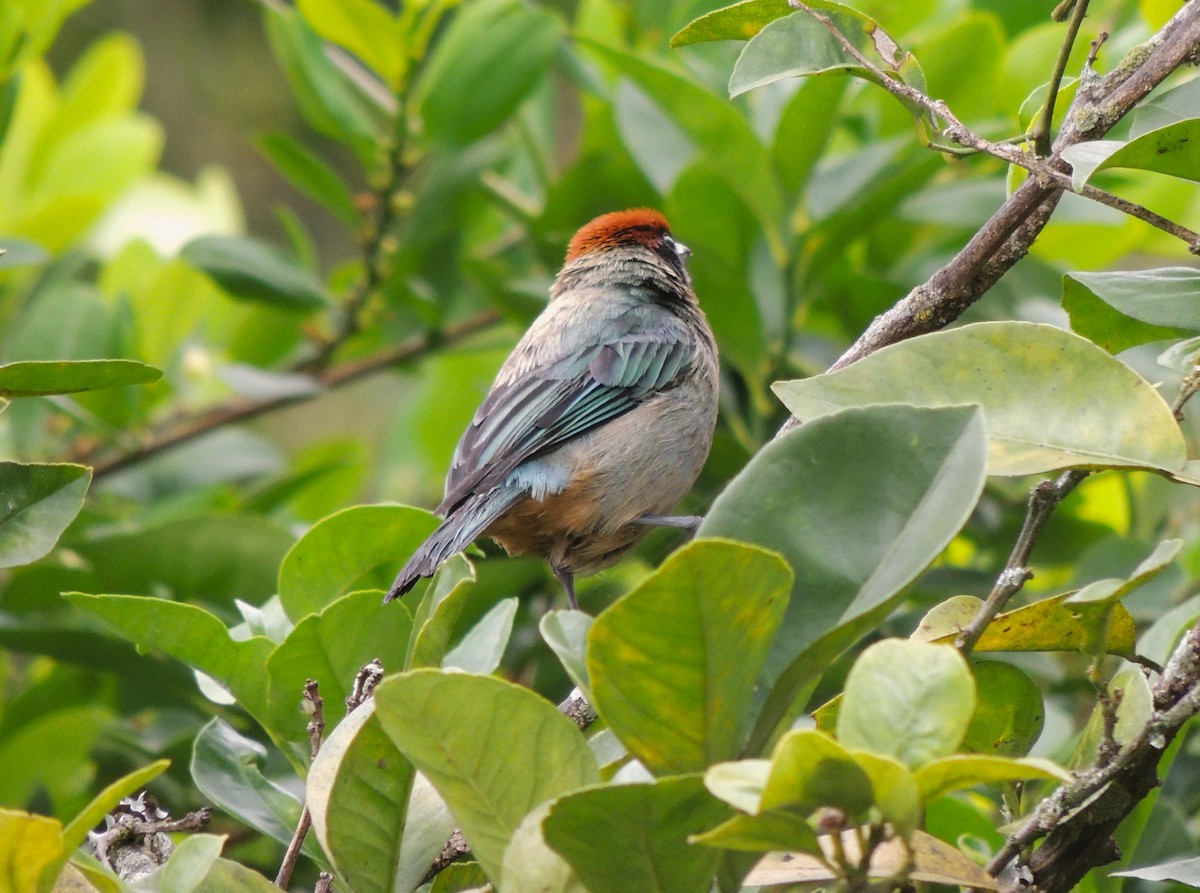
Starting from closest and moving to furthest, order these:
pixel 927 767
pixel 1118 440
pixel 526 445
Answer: pixel 927 767 → pixel 1118 440 → pixel 526 445

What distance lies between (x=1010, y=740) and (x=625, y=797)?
2.41 feet

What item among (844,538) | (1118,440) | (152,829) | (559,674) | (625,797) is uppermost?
(1118,440)

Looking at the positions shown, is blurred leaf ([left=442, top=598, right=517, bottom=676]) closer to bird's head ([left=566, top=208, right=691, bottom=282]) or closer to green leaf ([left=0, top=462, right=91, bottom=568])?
green leaf ([left=0, top=462, right=91, bottom=568])

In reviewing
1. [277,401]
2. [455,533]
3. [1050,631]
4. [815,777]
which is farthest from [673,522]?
[815,777]

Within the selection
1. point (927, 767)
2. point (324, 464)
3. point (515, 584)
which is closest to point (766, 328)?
point (515, 584)

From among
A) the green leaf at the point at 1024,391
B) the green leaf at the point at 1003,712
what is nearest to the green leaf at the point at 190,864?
the green leaf at the point at 1024,391

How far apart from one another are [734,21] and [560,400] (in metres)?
2.01

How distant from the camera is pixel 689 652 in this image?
1.29 meters

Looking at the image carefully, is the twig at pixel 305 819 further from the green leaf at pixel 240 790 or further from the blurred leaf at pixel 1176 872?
the blurred leaf at pixel 1176 872

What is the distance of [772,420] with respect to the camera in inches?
153

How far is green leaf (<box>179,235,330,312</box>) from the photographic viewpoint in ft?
12.8

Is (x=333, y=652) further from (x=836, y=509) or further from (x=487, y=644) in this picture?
(x=836, y=509)

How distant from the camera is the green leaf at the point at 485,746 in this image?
1.35m

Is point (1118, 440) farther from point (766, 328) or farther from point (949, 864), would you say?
point (766, 328)
